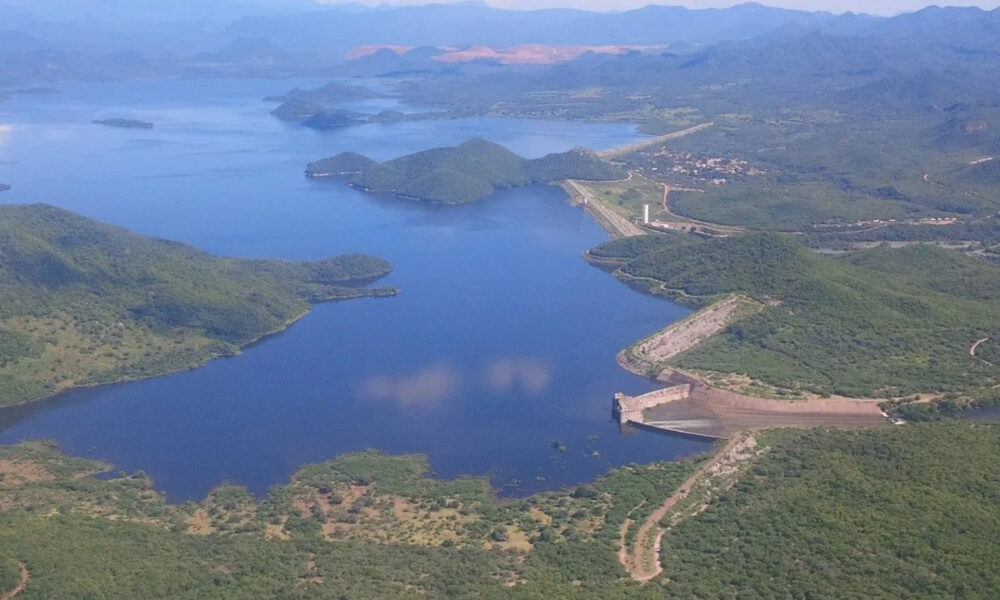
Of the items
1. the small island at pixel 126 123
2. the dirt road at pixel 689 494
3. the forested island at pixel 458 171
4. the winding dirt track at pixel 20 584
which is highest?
the small island at pixel 126 123

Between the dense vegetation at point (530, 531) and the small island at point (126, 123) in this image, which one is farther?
the small island at point (126, 123)

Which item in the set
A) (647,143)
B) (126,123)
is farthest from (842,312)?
(126,123)

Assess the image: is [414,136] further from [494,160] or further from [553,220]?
[553,220]

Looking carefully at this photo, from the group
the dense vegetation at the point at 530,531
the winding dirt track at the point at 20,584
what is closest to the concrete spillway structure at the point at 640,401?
the dense vegetation at the point at 530,531

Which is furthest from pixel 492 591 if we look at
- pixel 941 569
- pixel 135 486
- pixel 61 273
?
pixel 61 273

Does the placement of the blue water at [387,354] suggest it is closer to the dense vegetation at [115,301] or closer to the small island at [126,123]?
the dense vegetation at [115,301]

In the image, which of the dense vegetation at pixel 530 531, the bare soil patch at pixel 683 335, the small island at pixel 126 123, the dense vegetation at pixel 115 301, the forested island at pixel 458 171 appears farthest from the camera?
the small island at pixel 126 123
